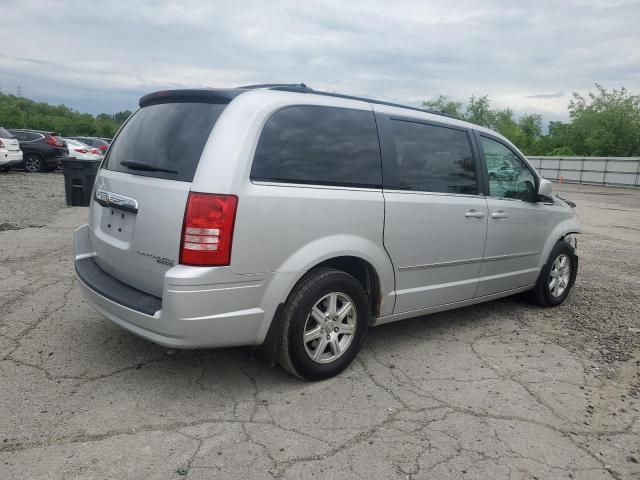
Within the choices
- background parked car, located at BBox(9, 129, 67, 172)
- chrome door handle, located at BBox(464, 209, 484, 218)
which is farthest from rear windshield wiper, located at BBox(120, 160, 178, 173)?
background parked car, located at BBox(9, 129, 67, 172)

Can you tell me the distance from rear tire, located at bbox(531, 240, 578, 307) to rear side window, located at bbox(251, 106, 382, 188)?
2634 millimetres

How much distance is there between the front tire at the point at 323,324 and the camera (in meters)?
3.23

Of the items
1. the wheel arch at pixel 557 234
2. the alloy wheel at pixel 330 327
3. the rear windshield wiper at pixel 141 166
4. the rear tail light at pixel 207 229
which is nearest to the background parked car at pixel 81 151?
the rear windshield wiper at pixel 141 166

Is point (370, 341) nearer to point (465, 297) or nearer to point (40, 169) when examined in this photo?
point (465, 297)

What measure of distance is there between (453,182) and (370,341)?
1.44 metres

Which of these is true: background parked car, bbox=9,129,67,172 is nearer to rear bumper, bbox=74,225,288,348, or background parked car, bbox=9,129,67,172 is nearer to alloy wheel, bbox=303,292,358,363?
rear bumper, bbox=74,225,288,348

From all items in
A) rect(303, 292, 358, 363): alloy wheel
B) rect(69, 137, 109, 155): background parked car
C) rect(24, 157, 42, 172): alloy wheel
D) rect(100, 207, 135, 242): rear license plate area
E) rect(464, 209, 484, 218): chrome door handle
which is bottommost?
rect(303, 292, 358, 363): alloy wheel

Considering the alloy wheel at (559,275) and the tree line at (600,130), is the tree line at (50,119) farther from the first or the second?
the alloy wheel at (559,275)

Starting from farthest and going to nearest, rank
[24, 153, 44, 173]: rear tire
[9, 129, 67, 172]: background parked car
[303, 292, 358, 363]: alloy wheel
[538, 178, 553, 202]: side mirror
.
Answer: [24, 153, 44, 173]: rear tire → [9, 129, 67, 172]: background parked car → [538, 178, 553, 202]: side mirror → [303, 292, 358, 363]: alloy wheel

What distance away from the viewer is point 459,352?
416 centimetres

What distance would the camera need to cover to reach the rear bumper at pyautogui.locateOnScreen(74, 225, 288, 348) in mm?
2855

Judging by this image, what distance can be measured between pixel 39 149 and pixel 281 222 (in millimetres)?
19648

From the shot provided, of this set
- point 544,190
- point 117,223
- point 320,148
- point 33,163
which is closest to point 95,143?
point 33,163

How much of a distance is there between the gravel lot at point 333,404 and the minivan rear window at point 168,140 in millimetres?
1333
